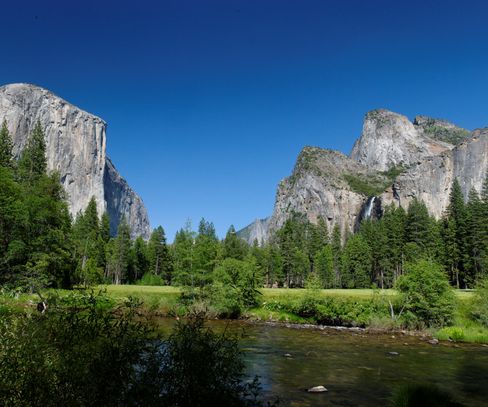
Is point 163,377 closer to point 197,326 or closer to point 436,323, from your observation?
point 197,326

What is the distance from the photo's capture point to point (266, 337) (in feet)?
110

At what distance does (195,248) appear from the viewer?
60594mm

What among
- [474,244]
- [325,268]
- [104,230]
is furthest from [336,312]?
[104,230]

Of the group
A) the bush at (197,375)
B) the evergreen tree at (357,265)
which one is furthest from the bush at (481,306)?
the evergreen tree at (357,265)

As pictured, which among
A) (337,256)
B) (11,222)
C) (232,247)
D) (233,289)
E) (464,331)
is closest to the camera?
(464,331)

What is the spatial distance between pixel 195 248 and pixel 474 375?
143ft

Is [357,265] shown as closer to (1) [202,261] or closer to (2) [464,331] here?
(1) [202,261]

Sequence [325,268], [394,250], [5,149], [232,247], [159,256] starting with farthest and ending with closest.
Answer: [232,247] → [159,256] → [325,268] → [394,250] → [5,149]

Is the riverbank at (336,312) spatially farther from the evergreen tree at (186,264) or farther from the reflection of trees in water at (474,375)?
the reflection of trees in water at (474,375)

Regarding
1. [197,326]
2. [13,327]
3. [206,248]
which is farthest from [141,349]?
[206,248]

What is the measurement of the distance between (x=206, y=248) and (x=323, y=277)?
46.2 metres

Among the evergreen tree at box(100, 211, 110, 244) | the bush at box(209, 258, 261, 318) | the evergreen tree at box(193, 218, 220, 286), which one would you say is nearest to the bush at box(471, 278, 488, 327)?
the bush at box(209, 258, 261, 318)

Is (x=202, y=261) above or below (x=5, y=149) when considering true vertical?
below

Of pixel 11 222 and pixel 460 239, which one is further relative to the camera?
pixel 460 239
